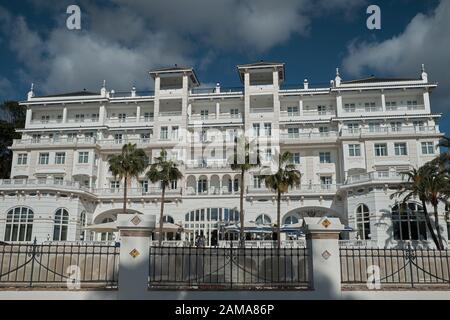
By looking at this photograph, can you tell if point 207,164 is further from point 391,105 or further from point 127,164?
point 391,105

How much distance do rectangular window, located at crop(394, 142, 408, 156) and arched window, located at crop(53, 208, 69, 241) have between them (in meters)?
35.8

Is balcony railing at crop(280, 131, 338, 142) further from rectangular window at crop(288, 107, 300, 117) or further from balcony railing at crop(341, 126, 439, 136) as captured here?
rectangular window at crop(288, 107, 300, 117)

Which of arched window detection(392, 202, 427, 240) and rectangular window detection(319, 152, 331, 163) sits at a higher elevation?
rectangular window detection(319, 152, 331, 163)

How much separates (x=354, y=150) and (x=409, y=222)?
433 inches

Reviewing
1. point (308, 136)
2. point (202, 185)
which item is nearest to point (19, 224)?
point (202, 185)

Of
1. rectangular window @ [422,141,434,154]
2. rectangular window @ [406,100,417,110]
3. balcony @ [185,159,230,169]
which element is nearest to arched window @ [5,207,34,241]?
balcony @ [185,159,230,169]

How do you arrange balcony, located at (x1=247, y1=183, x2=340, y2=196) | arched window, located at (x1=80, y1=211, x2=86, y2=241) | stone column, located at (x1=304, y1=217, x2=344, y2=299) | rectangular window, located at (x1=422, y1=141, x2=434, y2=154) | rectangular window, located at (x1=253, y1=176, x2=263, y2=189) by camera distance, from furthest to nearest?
rectangular window, located at (x1=253, y1=176, x2=263, y2=189) < arched window, located at (x1=80, y1=211, x2=86, y2=241) < rectangular window, located at (x1=422, y1=141, x2=434, y2=154) < balcony, located at (x1=247, y1=183, x2=340, y2=196) < stone column, located at (x1=304, y1=217, x2=344, y2=299)

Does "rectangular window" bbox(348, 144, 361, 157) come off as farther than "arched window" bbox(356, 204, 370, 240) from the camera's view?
Yes

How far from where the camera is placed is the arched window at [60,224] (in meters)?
43.2

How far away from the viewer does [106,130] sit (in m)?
53.5

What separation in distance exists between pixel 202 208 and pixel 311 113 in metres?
18.0

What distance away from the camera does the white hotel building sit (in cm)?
4338
